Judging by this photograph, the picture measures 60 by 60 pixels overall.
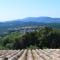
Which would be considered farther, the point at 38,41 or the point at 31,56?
the point at 38,41

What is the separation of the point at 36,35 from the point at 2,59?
47173mm

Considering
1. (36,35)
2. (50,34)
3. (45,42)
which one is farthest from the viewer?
(36,35)

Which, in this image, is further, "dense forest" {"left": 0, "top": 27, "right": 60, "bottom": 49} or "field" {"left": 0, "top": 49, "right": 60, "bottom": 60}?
"dense forest" {"left": 0, "top": 27, "right": 60, "bottom": 49}

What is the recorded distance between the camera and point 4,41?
158 feet

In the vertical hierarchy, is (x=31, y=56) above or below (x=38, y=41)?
above

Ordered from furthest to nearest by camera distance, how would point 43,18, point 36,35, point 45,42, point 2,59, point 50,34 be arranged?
point 43,18
point 36,35
point 50,34
point 45,42
point 2,59

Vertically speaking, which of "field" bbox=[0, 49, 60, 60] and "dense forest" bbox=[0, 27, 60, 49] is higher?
"field" bbox=[0, 49, 60, 60]

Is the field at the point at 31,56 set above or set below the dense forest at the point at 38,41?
above

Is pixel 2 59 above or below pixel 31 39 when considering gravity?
above

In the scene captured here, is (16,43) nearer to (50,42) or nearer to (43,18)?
(50,42)

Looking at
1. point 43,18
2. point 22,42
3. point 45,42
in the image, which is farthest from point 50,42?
point 43,18

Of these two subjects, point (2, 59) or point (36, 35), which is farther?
point (36, 35)

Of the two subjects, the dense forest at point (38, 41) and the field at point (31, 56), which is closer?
the field at point (31, 56)

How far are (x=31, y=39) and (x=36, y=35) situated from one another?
10.6 ft
